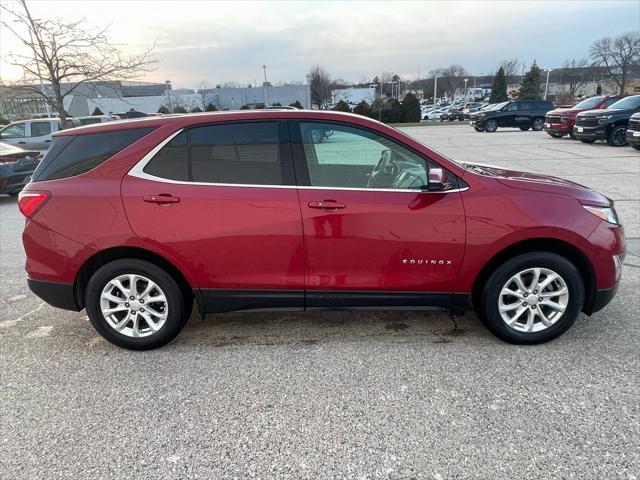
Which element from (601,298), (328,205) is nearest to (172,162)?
(328,205)

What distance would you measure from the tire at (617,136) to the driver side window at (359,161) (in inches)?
651

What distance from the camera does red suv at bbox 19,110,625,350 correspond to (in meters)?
3.06

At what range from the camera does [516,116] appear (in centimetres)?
2558

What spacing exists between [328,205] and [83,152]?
1866mm

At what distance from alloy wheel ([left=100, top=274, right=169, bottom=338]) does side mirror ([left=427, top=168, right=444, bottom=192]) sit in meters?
2.10

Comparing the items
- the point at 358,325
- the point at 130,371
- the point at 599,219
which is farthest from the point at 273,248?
the point at 599,219

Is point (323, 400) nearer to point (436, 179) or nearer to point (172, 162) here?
point (436, 179)

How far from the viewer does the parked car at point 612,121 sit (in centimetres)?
1555

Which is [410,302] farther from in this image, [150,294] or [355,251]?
[150,294]

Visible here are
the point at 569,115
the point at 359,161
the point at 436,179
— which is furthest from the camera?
the point at 569,115

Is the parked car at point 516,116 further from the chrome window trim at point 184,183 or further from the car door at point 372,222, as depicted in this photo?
the chrome window trim at point 184,183

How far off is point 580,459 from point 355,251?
174 centimetres

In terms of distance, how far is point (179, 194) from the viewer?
121 inches

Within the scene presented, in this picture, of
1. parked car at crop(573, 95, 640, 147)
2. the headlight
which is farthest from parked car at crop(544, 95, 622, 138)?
the headlight
